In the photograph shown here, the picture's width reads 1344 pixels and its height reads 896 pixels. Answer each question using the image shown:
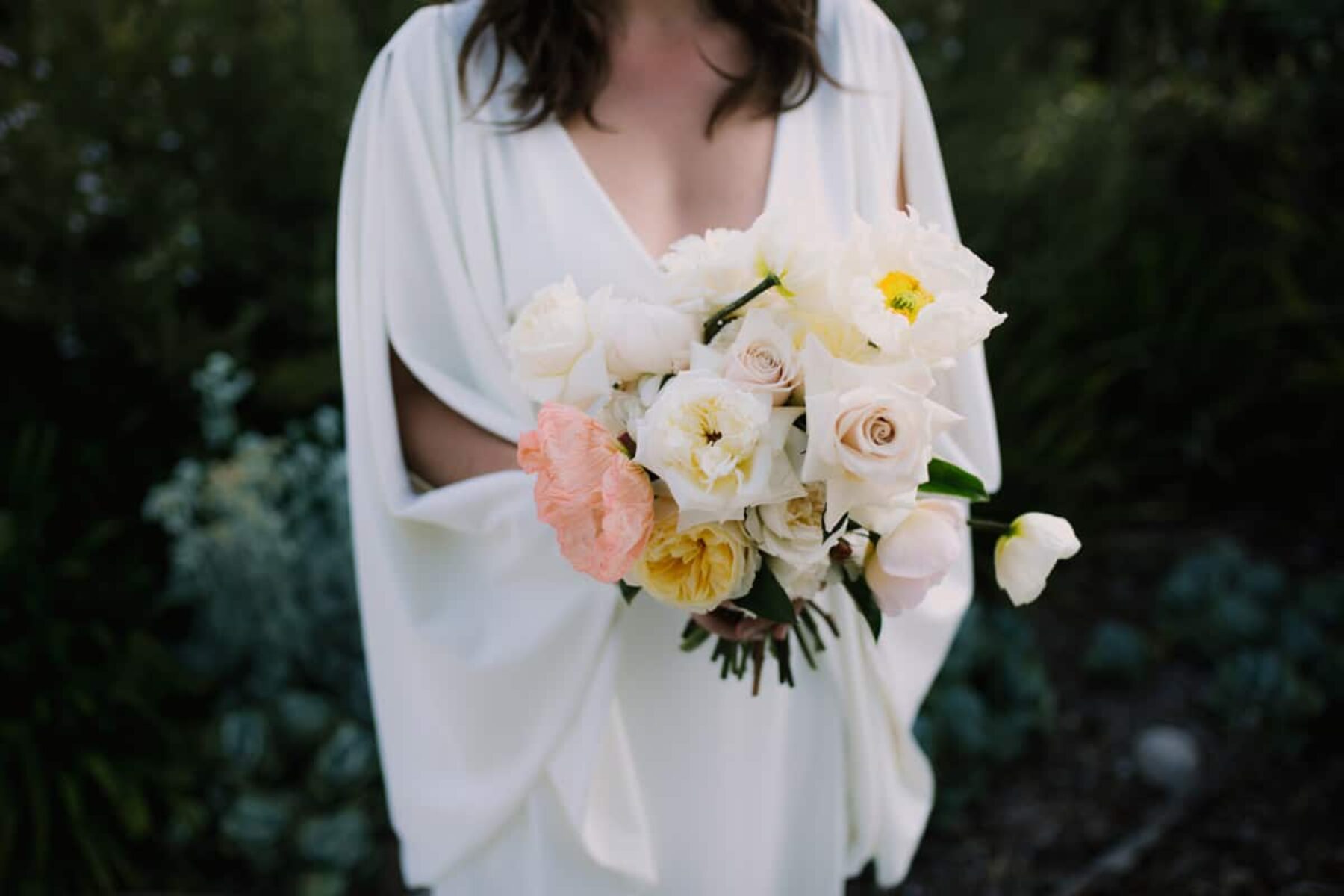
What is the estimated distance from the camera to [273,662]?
286 centimetres

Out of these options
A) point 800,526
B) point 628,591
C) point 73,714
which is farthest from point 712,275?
point 73,714

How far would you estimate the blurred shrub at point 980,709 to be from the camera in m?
2.84

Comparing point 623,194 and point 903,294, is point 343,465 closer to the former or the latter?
point 623,194

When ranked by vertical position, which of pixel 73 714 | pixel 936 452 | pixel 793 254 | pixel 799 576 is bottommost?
pixel 73 714

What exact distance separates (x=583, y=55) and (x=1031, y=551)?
3.20 feet

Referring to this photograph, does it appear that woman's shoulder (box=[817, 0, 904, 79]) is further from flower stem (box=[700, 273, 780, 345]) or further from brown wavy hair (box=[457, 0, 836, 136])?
flower stem (box=[700, 273, 780, 345])

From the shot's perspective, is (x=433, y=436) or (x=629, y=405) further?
(x=433, y=436)

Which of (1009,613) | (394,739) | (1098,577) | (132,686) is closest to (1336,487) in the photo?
(1098,577)

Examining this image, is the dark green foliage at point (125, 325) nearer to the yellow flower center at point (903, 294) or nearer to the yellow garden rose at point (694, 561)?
the yellow garden rose at point (694, 561)

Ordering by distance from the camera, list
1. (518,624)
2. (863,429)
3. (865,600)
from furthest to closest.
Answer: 1. (518,624)
2. (865,600)
3. (863,429)

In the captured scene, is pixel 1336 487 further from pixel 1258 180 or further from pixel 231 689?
pixel 231 689

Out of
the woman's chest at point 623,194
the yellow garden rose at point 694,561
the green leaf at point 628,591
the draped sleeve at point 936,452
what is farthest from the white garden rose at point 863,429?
the draped sleeve at point 936,452

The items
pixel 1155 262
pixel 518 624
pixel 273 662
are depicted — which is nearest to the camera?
pixel 518 624

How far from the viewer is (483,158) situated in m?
1.60
